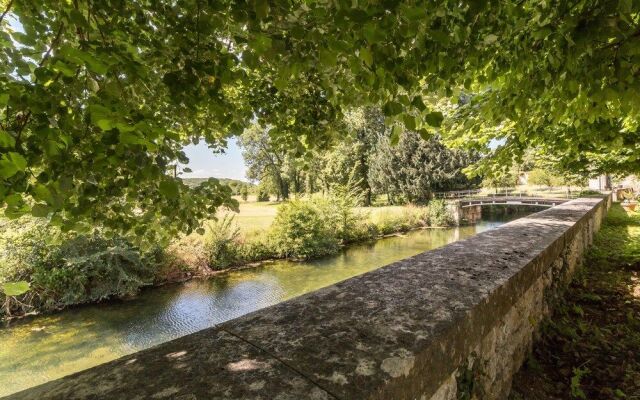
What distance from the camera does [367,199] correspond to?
148 ft

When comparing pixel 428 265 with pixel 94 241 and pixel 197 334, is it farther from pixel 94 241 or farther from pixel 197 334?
pixel 94 241

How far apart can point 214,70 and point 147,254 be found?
1458 cm

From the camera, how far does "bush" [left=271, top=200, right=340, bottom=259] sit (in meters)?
20.0

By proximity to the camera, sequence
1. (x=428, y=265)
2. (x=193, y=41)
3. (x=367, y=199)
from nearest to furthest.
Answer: (x=193, y=41) → (x=428, y=265) → (x=367, y=199)

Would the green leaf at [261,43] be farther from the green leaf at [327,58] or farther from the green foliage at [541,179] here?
the green foliage at [541,179]

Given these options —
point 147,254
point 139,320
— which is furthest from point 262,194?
point 139,320

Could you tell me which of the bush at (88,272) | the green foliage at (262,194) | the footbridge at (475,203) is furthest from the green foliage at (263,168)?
the bush at (88,272)

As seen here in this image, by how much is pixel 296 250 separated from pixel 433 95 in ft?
57.4

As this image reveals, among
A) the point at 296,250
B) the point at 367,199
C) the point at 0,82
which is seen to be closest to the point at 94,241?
the point at 296,250

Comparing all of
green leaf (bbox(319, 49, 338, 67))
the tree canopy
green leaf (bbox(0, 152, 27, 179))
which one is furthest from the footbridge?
green leaf (bbox(0, 152, 27, 179))

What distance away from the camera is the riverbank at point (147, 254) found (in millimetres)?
12219

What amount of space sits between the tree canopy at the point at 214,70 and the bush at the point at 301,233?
1649cm

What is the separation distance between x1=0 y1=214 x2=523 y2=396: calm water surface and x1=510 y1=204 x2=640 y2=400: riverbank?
1023 centimetres

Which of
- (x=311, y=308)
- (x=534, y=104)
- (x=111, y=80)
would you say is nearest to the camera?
(x=311, y=308)
